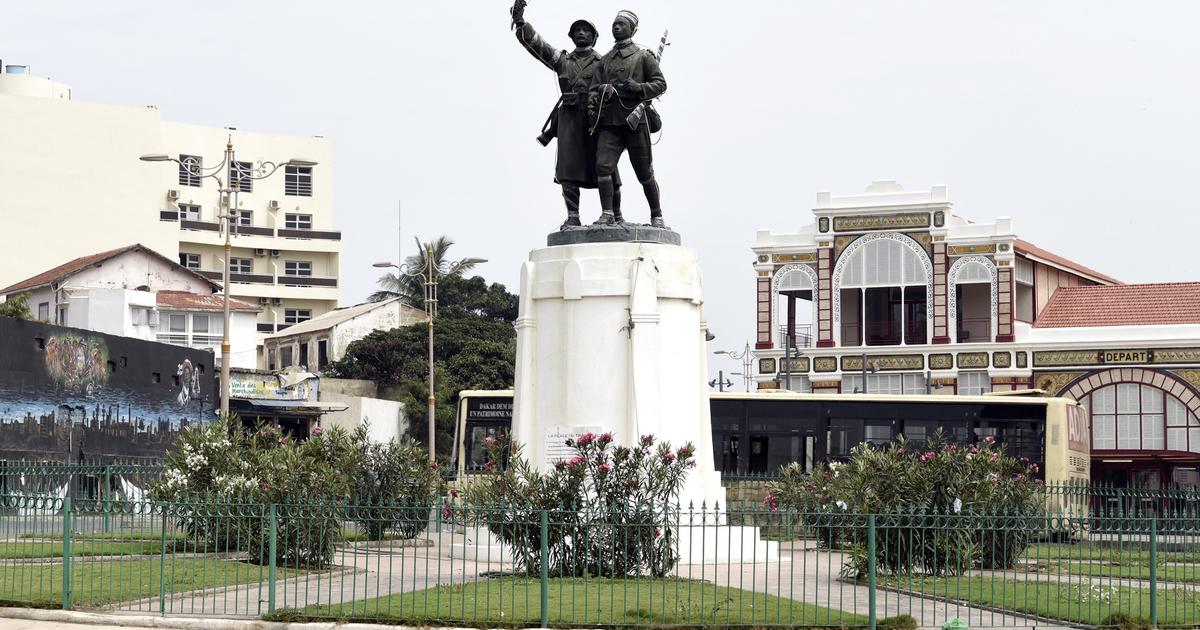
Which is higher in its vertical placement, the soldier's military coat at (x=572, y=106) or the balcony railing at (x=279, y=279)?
the balcony railing at (x=279, y=279)

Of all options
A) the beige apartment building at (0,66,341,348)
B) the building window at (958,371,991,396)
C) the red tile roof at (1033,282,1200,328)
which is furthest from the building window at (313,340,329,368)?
the red tile roof at (1033,282,1200,328)

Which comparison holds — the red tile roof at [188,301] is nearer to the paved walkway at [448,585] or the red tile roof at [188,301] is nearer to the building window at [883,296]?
the building window at [883,296]

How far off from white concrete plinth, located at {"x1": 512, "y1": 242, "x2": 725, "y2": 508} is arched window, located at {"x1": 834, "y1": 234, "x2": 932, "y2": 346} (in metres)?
39.4

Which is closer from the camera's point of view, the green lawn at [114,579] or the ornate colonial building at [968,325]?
the green lawn at [114,579]

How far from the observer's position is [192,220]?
280 feet

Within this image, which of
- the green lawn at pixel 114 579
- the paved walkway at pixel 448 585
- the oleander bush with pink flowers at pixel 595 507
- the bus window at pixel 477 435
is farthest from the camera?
the bus window at pixel 477 435

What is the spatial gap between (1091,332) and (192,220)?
155 ft

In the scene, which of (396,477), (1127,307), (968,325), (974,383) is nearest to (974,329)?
(968,325)

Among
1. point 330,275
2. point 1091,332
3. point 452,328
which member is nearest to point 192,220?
point 330,275

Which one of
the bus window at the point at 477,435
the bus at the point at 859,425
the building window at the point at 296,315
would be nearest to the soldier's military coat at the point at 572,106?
the bus at the point at 859,425

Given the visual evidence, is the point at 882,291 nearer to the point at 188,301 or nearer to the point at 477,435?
the point at 188,301

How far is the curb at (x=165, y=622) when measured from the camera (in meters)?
15.0

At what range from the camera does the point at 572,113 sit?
73.0ft

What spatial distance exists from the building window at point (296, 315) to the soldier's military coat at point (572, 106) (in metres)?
67.1
